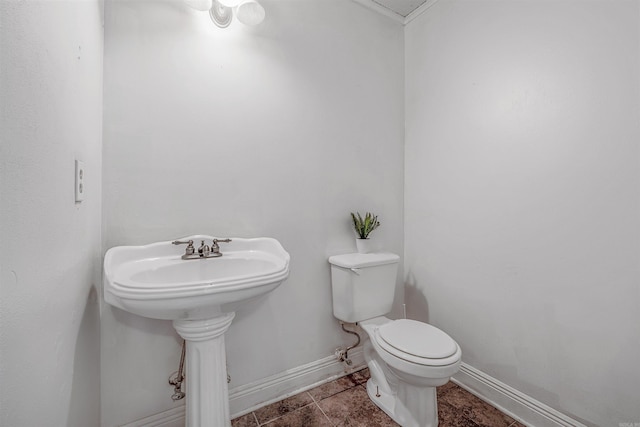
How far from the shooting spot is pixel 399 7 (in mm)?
1829

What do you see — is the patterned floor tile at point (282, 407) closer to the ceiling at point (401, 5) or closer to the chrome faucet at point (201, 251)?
the chrome faucet at point (201, 251)

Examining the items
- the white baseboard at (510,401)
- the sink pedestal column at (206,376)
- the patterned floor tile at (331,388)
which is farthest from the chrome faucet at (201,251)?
the white baseboard at (510,401)

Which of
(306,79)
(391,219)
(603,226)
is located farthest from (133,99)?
(603,226)

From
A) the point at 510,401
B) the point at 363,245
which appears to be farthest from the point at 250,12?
the point at 510,401

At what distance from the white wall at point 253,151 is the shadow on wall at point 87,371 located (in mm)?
73

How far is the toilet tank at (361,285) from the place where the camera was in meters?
1.51

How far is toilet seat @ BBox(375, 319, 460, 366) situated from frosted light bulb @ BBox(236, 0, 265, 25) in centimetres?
163

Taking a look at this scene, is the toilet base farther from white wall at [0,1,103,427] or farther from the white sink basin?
white wall at [0,1,103,427]

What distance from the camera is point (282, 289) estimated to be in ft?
4.88

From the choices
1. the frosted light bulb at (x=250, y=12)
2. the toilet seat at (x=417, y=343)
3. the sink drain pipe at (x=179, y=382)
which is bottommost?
the sink drain pipe at (x=179, y=382)

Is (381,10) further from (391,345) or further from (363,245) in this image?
(391,345)

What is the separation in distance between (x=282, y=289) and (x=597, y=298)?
4.52 feet

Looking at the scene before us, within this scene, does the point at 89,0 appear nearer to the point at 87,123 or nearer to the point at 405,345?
the point at 87,123

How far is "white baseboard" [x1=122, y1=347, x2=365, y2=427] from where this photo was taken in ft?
4.03
